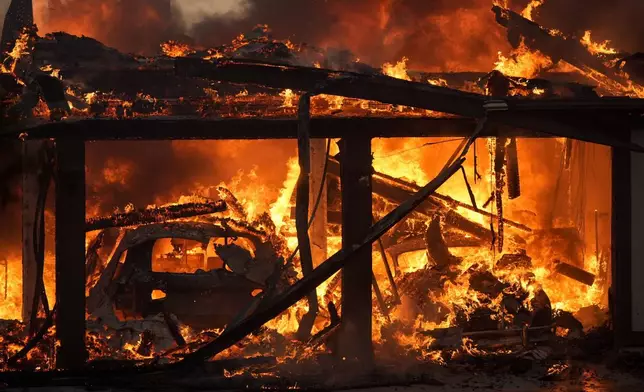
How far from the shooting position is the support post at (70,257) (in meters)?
10.7

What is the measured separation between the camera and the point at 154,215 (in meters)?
13.3

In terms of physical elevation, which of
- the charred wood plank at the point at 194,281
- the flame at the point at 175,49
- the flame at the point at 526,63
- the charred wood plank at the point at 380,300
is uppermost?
the flame at the point at 526,63

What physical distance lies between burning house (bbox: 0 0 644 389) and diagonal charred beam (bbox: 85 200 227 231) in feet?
0.09

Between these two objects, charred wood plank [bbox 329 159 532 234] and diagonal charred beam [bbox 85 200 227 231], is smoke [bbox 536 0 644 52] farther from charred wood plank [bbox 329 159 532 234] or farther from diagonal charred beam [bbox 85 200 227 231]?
diagonal charred beam [bbox 85 200 227 231]

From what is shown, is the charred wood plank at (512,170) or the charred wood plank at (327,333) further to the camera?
the charred wood plank at (512,170)

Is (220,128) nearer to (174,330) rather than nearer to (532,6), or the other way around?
(174,330)

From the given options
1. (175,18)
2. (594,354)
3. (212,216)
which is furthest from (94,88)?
(175,18)

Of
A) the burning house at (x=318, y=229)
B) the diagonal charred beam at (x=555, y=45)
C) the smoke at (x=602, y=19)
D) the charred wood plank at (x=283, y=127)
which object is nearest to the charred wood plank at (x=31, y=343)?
the burning house at (x=318, y=229)

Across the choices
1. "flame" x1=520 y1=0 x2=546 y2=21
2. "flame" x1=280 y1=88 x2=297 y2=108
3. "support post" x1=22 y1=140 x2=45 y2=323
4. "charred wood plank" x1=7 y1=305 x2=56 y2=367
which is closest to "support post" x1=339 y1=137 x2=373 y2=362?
"flame" x1=280 y1=88 x2=297 y2=108

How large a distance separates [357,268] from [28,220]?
5.53 meters

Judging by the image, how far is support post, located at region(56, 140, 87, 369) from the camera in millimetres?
10703

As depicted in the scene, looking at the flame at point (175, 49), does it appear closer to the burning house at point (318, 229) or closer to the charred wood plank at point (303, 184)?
the burning house at point (318, 229)

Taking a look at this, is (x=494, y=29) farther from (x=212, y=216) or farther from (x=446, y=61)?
(x=212, y=216)

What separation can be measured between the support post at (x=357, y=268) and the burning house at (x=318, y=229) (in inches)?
0.8
